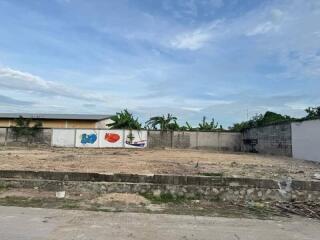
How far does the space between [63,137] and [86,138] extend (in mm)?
2554

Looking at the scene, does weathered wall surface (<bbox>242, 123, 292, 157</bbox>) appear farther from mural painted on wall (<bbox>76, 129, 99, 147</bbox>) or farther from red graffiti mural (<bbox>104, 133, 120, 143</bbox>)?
mural painted on wall (<bbox>76, 129, 99, 147</bbox>)

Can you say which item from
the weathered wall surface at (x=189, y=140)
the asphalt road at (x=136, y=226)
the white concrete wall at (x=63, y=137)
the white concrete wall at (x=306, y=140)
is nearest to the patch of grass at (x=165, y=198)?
the asphalt road at (x=136, y=226)

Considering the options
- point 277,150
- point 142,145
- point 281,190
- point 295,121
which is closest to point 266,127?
point 277,150

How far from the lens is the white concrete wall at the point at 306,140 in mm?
26406

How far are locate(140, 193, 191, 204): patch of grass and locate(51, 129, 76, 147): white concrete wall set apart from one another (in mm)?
36407

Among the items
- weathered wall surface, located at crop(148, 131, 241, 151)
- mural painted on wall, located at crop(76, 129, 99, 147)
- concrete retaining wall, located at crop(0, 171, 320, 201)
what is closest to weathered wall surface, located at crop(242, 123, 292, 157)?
weathered wall surface, located at crop(148, 131, 241, 151)

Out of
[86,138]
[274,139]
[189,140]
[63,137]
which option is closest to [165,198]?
[274,139]

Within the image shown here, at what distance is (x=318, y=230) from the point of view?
733 centimetres

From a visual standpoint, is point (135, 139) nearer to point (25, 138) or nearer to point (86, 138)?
point (86, 138)

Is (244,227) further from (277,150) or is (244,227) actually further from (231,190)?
(277,150)

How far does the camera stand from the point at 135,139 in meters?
46.4

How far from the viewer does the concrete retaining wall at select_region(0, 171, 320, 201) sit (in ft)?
31.7

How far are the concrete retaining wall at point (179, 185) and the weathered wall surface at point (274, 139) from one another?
75.9 ft

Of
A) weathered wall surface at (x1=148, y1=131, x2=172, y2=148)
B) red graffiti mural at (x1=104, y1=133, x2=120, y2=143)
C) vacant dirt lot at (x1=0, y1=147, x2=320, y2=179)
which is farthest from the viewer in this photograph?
weathered wall surface at (x1=148, y1=131, x2=172, y2=148)
